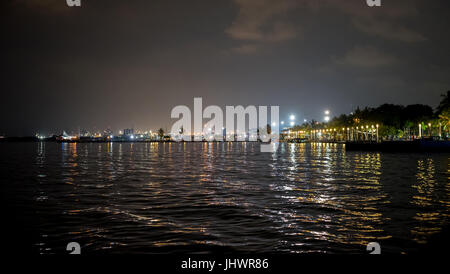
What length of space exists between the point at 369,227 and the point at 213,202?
7816 millimetres

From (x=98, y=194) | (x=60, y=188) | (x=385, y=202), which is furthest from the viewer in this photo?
(x=60, y=188)

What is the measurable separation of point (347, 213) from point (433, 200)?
6368 millimetres

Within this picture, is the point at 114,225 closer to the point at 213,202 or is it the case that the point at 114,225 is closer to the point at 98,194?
the point at 213,202

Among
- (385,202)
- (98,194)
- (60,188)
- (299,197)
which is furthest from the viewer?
(60,188)

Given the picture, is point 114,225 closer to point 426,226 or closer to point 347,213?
point 347,213

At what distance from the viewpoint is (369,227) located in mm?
12734

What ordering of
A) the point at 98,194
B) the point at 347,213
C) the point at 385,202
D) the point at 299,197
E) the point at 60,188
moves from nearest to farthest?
the point at 347,213 → the point at 385,202 → the point at 299,197 → the point at 98,194 → the point at 60,188
